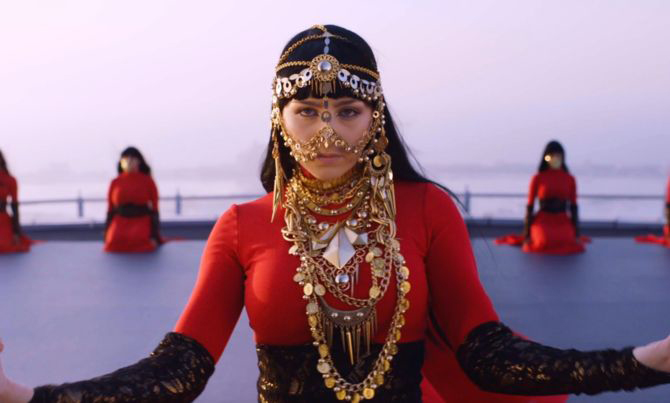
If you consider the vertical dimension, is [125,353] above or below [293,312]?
below

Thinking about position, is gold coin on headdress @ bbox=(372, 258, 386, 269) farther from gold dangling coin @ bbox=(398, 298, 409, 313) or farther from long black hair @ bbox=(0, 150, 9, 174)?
long black hair @ bbox=(0, 150, 9, 174)

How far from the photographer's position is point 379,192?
173 centimetres

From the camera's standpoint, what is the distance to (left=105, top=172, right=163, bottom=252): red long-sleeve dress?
805 cm

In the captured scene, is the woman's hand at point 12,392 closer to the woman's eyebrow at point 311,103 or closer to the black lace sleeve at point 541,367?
the woman's eyebrow at point 311,103

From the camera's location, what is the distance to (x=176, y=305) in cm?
526

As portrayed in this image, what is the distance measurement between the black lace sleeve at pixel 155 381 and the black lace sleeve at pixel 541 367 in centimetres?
74

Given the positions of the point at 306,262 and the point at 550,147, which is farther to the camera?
the point at 550,147

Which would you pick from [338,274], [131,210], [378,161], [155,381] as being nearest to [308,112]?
[378,161]

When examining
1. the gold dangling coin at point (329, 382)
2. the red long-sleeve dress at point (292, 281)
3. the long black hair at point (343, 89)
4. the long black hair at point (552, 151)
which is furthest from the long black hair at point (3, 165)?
the gold dangling coin at point (329, 382)

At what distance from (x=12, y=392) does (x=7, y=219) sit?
7758 mm

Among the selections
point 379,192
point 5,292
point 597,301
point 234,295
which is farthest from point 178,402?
point 5,292

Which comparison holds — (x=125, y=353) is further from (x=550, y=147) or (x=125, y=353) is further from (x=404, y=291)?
(x=550, y=147)

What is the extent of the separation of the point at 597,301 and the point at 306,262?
4.40 m

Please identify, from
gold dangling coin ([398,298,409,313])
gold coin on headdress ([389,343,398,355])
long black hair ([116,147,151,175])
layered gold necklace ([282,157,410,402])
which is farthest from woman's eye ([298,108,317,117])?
long black hair ([116,147,151,175])
